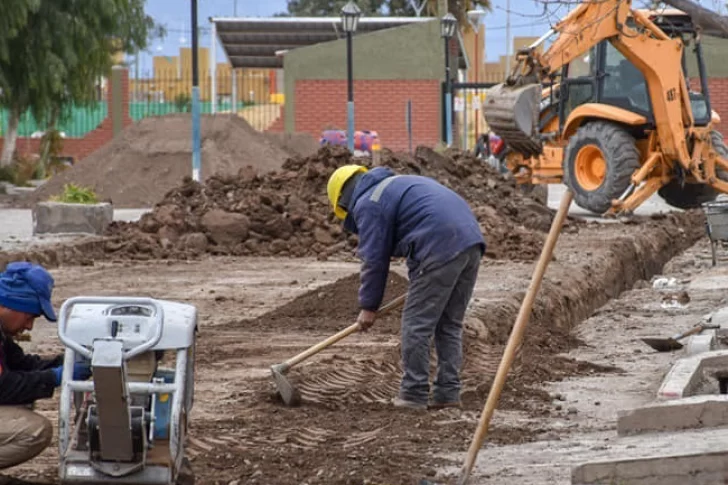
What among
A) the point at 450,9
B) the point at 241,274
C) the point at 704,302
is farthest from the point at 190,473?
the point at 450,9

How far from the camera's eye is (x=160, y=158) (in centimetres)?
3216

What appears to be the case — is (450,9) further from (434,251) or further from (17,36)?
(434,251)

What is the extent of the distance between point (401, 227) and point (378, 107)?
134 feet

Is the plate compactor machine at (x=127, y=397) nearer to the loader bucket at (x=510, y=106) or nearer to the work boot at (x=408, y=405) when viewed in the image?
the work boot at (x=408, y=405)

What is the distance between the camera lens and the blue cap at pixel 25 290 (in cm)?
634

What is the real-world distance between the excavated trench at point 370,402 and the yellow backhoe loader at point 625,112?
5582mm

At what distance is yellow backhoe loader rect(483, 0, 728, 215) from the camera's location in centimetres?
2194

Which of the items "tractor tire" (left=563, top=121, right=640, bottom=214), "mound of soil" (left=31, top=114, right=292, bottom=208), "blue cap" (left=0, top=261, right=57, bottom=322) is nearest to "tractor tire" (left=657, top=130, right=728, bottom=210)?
"tractor tire" (left=563, top=121, right=640, bottom=214)

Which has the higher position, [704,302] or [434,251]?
[434,251]

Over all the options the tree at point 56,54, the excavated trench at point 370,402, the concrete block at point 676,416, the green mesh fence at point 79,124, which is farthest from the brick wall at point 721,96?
the concrete block at point 676,416

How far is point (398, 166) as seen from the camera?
23703 mm

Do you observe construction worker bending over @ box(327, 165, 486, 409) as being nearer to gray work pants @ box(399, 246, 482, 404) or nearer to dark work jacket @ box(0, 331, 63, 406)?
gray work pants @ box(399, 246, 482, 404)

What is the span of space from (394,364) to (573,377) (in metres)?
1.29

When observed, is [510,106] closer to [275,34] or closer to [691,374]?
[691,374]
